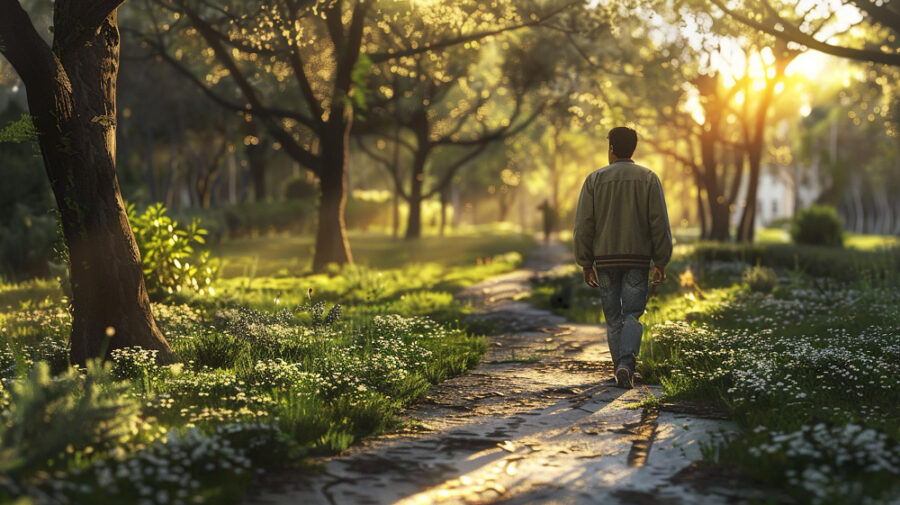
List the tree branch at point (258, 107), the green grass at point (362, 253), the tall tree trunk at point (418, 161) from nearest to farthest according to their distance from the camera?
1. the tree branch at point (258, 107)
2. the green grass at point (362, 253)
3. the tall tree trunk at point (418, 161)

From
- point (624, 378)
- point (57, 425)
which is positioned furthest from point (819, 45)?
point (57, 425)

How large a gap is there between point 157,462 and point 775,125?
62207 millimetres

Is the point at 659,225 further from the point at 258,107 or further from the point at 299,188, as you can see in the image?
the point at 299,188

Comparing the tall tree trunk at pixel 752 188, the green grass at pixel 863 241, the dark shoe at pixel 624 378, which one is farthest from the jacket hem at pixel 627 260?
the tall tree trunk at pixel 752 188

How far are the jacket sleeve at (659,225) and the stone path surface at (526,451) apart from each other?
1167 millimetres

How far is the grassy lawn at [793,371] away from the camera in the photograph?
409cm

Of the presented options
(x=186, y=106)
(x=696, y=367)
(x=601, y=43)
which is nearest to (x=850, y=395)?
(x=696, y=367)

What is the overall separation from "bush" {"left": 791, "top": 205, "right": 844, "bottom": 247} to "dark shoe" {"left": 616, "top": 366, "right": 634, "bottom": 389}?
21657 millimetres

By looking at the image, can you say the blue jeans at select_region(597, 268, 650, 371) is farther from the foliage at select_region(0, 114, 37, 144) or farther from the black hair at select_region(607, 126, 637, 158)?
the foliage at select_region(0, 114, 37, 144)

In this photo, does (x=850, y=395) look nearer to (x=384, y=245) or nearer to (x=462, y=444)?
(x=462, y=444)

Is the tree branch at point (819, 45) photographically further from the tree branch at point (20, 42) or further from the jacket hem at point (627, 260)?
the tree branch at point (20, 42)

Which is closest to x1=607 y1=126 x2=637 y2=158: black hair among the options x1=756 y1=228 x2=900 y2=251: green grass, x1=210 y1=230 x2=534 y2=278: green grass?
x1=210 y1=230 x2=534 y2=278: green grass

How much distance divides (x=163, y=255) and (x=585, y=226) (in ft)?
20.0

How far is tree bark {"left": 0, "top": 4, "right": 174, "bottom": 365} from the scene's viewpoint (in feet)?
21.3
